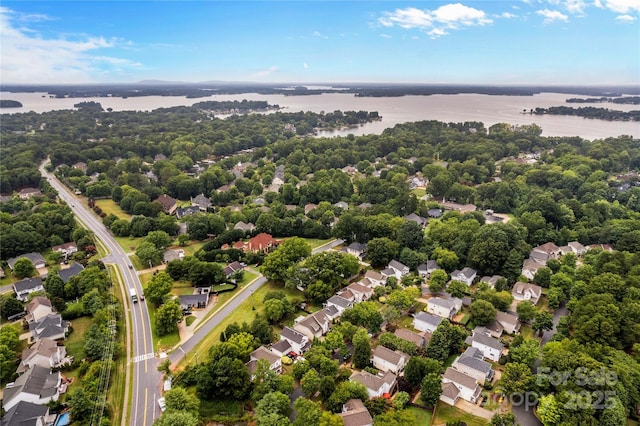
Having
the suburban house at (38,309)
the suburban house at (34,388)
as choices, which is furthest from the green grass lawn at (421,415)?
the suburban house at (38,309)

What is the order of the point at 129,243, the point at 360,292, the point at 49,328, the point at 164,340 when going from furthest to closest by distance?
1. the point at 129,243
2. the point at 360,292
3. the point at 164,340
4. the point at 49,328

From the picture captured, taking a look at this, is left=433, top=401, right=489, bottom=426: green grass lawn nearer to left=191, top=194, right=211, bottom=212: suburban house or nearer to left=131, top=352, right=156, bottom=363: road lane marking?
left=131, top=352, right=156, bottom=363: road lane marking

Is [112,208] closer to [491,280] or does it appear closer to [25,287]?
[25,287]

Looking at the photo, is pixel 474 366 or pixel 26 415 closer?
pixel 26 415

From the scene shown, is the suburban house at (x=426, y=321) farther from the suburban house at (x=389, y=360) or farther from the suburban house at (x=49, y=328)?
the suburban house at (x=49, y=328)

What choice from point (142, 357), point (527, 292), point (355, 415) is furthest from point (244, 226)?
point (527, 292)

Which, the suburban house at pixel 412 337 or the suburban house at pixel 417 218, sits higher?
the suburban house at pixel 417 218

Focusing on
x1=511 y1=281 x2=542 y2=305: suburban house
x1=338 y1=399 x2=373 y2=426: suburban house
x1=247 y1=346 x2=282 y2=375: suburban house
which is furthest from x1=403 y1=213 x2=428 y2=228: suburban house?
x1=338 y1=399 x2=373 y2=426: suburban house
